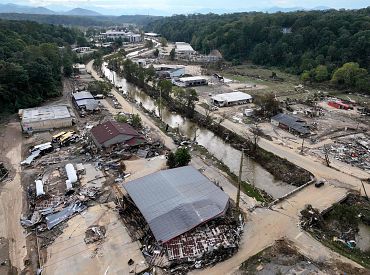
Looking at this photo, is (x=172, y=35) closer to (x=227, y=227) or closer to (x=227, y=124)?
(x=227, y=124)

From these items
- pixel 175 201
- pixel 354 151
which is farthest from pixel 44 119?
pixel 354 151

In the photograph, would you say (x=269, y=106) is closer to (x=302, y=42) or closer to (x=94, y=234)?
(x=94, y=234)

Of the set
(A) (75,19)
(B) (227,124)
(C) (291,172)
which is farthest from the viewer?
(A) (75,19)

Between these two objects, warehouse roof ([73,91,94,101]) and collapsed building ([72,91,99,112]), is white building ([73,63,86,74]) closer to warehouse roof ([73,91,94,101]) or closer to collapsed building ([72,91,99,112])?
warehouse roof ([73,91,94,101])

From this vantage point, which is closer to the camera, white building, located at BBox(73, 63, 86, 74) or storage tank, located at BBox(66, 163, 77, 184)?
storage tank, located at BBox(66, 163, 77, 184)

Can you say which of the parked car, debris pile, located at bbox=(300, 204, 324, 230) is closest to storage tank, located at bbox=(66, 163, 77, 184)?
debris pile, located at bbox=(300, 204, 324, 230)

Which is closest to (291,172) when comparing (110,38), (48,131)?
(48,131)

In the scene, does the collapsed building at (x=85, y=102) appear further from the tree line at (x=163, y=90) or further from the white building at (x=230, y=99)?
the white building at (x=230, y=99)
